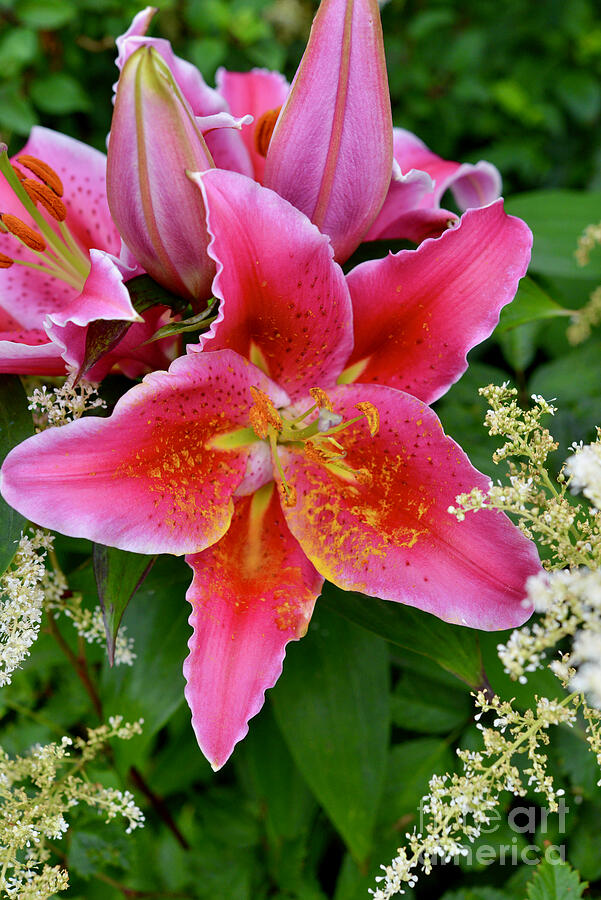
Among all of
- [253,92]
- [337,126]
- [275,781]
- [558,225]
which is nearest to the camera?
[337,126]

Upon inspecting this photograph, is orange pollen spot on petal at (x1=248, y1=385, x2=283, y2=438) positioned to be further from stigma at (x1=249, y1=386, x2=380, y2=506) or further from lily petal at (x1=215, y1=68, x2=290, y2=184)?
lily petal at (x1=215, y1=68, x2=290, y2=184)

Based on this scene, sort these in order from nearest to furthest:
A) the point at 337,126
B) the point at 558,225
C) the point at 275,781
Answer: the point at 337,126, the point at 275,781, the point at 558,225

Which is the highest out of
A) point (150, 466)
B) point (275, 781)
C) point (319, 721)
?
point (150, 466)

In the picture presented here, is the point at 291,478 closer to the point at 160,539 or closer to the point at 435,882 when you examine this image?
the point at 160,539

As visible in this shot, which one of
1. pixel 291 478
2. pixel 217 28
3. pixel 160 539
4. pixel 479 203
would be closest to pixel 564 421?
pixel 479 203

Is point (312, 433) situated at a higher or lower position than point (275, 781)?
higher

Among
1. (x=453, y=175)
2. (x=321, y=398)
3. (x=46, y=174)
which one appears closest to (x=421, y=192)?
(x=453, y=175)

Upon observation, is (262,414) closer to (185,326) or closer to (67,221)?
(185,326)
